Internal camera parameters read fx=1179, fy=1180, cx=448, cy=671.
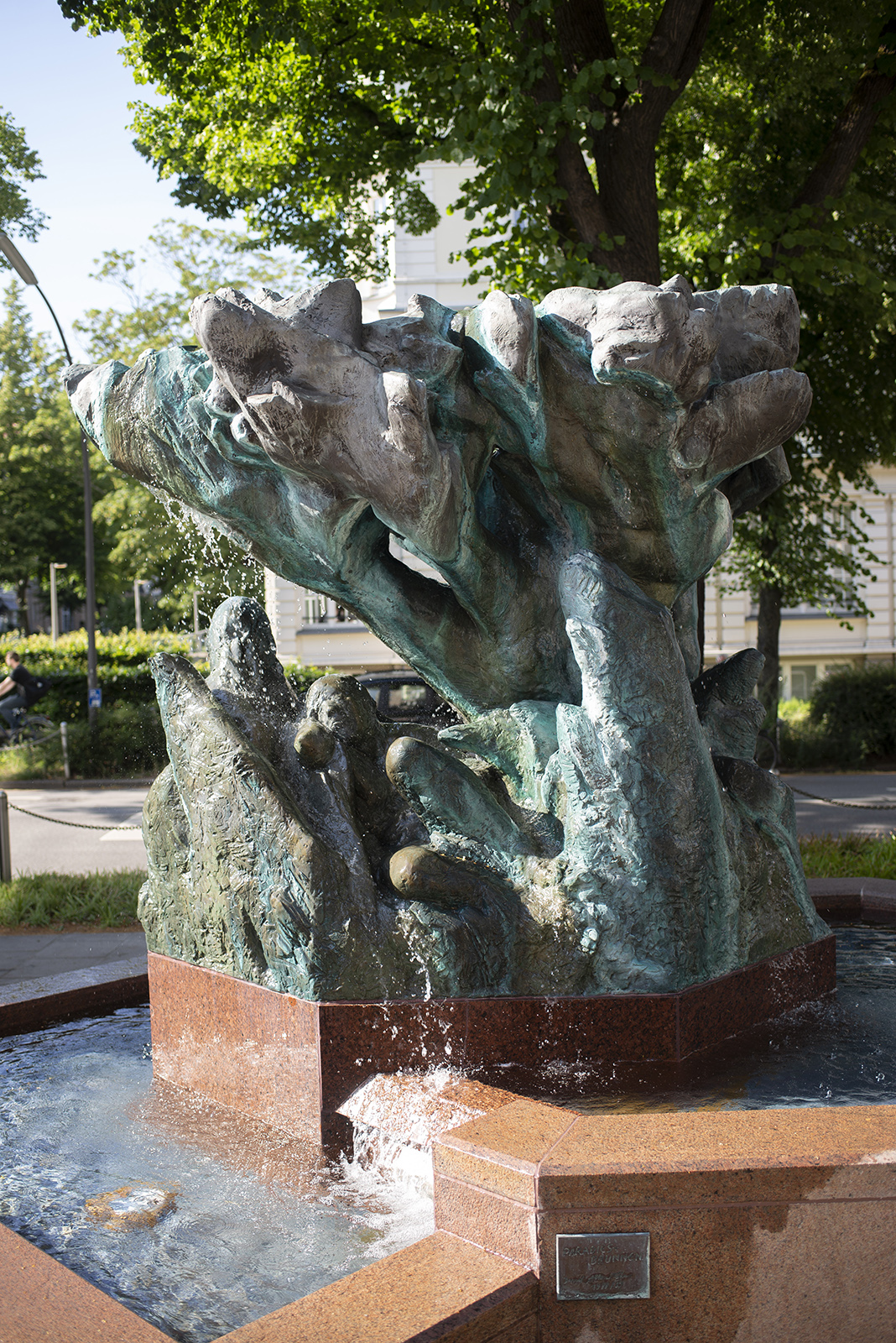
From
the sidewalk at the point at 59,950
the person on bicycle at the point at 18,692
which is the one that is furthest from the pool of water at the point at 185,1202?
the person on bicycle at the point at 18,692

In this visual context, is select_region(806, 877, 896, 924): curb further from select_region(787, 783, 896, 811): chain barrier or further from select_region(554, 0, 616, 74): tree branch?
select_region(554, 0, 616, 74): tree branch

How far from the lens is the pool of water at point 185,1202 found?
2686 millimetres

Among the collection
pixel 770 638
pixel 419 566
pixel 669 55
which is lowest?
pixel 770 638

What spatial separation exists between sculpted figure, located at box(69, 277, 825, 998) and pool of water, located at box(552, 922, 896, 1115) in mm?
276

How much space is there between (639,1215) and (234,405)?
2.71 meters

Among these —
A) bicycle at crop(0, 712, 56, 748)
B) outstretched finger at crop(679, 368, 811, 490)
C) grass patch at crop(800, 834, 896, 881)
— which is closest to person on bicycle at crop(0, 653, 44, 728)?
bicycle at crop(0, 712, 56, 748)

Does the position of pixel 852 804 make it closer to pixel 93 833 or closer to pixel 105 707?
pixel 93 833

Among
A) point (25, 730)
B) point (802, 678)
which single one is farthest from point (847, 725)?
point (25, 730)

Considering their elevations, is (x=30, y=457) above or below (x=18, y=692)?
above

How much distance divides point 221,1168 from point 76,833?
389 inches

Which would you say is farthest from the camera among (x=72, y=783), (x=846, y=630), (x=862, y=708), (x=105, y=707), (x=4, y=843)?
(x=846, y=630)

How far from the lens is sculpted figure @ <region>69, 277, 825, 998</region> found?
3.58m

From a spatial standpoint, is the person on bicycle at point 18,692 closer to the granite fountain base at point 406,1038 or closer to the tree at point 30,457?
the tree at point 30,457

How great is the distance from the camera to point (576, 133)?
9172 mm
